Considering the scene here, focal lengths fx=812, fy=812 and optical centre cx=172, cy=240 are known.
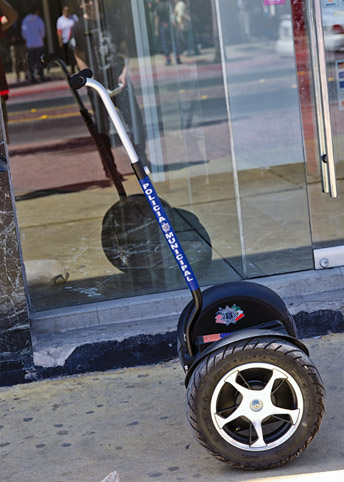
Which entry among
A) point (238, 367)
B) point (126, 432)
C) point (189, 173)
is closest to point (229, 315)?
point (238, 367)

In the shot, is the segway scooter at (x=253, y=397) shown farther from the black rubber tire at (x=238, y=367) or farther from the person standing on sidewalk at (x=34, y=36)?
the person standing on sidewalk at (x=34, y=36)

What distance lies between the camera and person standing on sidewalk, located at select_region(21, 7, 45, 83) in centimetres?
1012

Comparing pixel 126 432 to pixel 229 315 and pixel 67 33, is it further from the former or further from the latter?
pixel 67 33

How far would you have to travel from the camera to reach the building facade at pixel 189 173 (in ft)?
15.8

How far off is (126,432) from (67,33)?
16.9 feet

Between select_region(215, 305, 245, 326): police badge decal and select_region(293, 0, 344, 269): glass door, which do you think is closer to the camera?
select_region(215, 305, 245, 326): police badge decal

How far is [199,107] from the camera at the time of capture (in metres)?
6.83

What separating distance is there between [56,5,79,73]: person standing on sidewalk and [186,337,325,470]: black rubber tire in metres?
5.29

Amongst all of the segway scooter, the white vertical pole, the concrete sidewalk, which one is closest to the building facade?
the concrete sidewalk

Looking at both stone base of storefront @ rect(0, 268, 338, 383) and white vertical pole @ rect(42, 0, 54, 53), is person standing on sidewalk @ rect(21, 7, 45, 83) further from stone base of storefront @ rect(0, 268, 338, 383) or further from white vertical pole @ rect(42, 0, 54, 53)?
stone base of storefront @ rect(0, 268, 338, 383)

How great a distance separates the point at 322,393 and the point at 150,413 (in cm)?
106

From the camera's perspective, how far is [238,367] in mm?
3252

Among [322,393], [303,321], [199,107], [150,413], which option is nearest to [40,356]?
[150,413]

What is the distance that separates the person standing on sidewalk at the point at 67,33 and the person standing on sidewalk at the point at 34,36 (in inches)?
62.0
